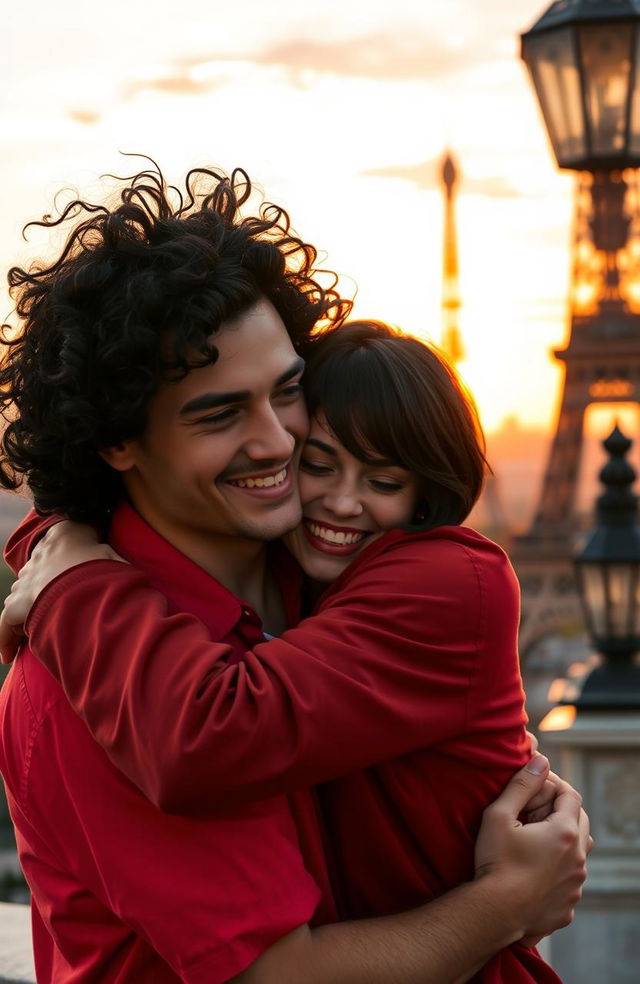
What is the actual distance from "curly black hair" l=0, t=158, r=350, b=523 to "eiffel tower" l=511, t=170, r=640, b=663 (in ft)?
77.5

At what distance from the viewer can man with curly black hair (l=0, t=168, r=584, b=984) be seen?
229cm

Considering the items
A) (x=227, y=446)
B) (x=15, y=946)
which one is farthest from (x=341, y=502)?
(x=15, y=946)

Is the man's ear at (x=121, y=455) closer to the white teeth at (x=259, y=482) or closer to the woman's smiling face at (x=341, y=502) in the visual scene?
the white teeth at (x=259, y=482)

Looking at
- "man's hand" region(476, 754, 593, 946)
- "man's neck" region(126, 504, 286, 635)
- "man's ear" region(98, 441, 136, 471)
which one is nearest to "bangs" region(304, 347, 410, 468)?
"man's neck" region(126, 504, 286, 635)

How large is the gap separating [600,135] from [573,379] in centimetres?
2171

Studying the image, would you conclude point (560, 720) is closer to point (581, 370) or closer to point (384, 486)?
point (384, 486)

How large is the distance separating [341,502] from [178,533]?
304mm

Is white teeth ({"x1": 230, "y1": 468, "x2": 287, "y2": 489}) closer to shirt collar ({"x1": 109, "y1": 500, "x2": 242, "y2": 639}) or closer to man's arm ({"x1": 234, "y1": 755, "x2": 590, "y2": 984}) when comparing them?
shirt collar ({"x1": 109, "y1": 500, "x2": 242, "y2": 639})

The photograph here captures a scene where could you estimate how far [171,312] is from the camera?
2568 millimetres

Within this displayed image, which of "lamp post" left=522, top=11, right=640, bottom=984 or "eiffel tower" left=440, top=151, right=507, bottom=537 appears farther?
"eiffel tower" left=440, top=151, right=507, bottom=537

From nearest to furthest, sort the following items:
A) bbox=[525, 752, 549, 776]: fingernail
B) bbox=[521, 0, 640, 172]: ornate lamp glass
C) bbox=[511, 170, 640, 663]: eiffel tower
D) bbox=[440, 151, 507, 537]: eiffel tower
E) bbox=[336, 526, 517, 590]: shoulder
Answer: bbox=[336, 526, 517, 590]: shoulder
bbox=[525, 752, 549, 776]: fingernail
bbox=[521, 0, 640, 172]: ornate lamp glass
bbox=[511, 170, 640, 663]: eiffel tower
bbox=[440, 151, 507, 537]: eiffel tower

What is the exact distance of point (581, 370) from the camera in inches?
1113

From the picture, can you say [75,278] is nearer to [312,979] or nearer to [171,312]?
[171,312]

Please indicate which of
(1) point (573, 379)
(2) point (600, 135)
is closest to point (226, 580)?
(2) point (600, 135)
